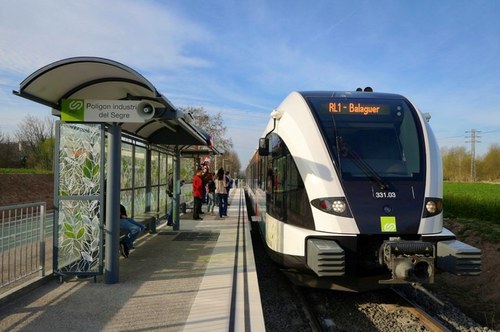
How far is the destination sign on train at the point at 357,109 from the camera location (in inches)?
243

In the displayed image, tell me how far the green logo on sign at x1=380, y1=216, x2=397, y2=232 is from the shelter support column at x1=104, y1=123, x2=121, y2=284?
3.51 m

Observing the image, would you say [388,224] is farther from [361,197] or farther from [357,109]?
[357,109]

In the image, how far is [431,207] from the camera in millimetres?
5531

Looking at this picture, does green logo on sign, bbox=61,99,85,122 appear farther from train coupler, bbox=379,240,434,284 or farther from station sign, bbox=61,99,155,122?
train coupler, bbox=379,240,434,284

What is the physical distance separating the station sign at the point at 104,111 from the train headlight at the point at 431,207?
3823mm

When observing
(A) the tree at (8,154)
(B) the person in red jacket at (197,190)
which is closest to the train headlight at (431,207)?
(B) the person in red jacket at (197,190)

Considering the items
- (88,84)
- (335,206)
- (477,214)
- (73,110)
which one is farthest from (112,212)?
(477,214)

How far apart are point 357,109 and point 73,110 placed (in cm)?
400

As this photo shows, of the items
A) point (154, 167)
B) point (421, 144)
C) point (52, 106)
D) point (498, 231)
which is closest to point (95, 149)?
point (52, 106)

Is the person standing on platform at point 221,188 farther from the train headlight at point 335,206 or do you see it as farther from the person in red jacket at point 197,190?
the train headlight at point 335,206

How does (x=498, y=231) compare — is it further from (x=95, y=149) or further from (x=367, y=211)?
(x=95, y=149)

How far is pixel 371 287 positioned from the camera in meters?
5.64

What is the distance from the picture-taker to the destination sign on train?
617 cm

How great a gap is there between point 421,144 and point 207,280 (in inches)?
141
